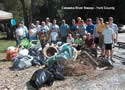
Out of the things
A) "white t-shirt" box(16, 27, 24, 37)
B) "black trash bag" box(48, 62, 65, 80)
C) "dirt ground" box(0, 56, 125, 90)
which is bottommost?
"dirt ground" box(0, 56, 125, 90)

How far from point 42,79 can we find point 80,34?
5102 mm

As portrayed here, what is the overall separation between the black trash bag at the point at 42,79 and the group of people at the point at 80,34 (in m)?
3.40

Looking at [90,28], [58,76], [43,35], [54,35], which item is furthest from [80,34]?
[58,76]

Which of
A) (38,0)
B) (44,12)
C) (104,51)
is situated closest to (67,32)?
(104,51)

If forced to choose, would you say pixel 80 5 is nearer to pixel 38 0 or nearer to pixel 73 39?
pixel 38 0

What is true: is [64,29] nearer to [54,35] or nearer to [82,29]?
[54,35]

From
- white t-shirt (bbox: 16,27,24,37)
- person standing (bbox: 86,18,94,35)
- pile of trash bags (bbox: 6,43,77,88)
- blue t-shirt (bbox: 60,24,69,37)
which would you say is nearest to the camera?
pile of trash bags (bbox: 6,43,77,88)

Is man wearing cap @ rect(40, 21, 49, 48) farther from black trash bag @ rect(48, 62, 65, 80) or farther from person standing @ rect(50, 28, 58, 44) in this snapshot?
black trash bag @ rect(48, 62, 65, 80)

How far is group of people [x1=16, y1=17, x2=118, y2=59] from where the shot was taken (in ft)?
29.1

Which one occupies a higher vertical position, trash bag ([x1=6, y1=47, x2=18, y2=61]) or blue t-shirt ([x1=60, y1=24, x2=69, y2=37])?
blue t-shirt ([x1=60, y1=24, x2=69, y2=37])

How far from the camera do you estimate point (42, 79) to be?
20.1ft

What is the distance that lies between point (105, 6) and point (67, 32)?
19.5 m

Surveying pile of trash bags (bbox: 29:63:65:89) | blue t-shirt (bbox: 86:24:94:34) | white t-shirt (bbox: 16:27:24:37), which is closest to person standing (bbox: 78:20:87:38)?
blue t-shirt (bbox: 86:24:94:34)

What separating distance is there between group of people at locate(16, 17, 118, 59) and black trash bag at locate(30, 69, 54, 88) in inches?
134
